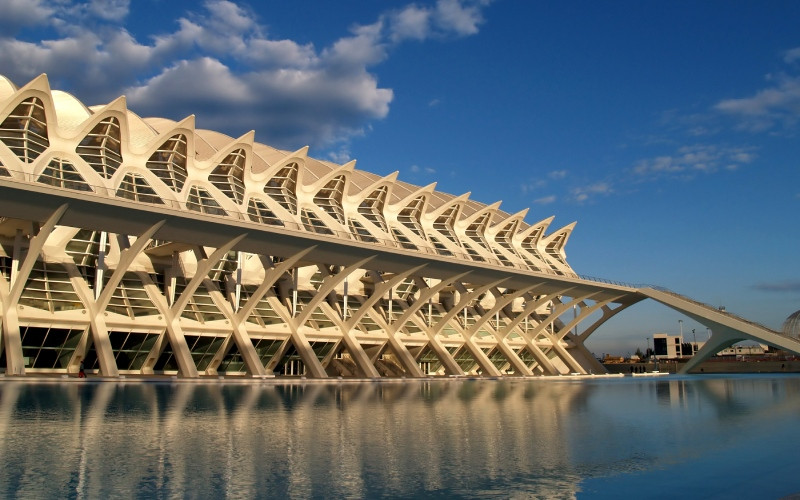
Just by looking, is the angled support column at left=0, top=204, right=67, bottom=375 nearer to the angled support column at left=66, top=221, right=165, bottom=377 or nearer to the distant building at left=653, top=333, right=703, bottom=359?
the angled support column at left=66, top=221, right=165, bottom=377

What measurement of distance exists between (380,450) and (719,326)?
44.8 metres

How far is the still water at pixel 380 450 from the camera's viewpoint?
8148mm

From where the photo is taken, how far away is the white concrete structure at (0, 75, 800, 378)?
29281mm

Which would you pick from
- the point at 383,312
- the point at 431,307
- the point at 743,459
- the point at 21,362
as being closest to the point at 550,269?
the point at 431,307

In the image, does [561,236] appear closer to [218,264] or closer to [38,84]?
[218,264]

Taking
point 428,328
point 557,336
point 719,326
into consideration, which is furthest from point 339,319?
point 719,326

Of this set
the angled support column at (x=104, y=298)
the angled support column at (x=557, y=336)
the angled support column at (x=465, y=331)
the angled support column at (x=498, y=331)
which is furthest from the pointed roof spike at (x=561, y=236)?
the angled support column at (x=104, y=298)

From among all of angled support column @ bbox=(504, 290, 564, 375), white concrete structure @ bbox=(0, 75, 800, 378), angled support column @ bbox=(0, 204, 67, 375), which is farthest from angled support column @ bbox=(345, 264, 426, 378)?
angled support column @ bbox=(0, 204, 67, 375)

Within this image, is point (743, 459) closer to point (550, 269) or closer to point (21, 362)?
point (21, 362)

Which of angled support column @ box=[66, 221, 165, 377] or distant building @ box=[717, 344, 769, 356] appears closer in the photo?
angled support column @ box=[66, 221, 165, 377]

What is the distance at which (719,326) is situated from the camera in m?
49.2

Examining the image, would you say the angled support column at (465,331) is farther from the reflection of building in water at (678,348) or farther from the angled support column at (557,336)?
the reflection of building in water at (678,348)

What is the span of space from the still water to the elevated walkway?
100ft

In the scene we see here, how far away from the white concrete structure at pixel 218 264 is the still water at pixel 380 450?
1048cm
